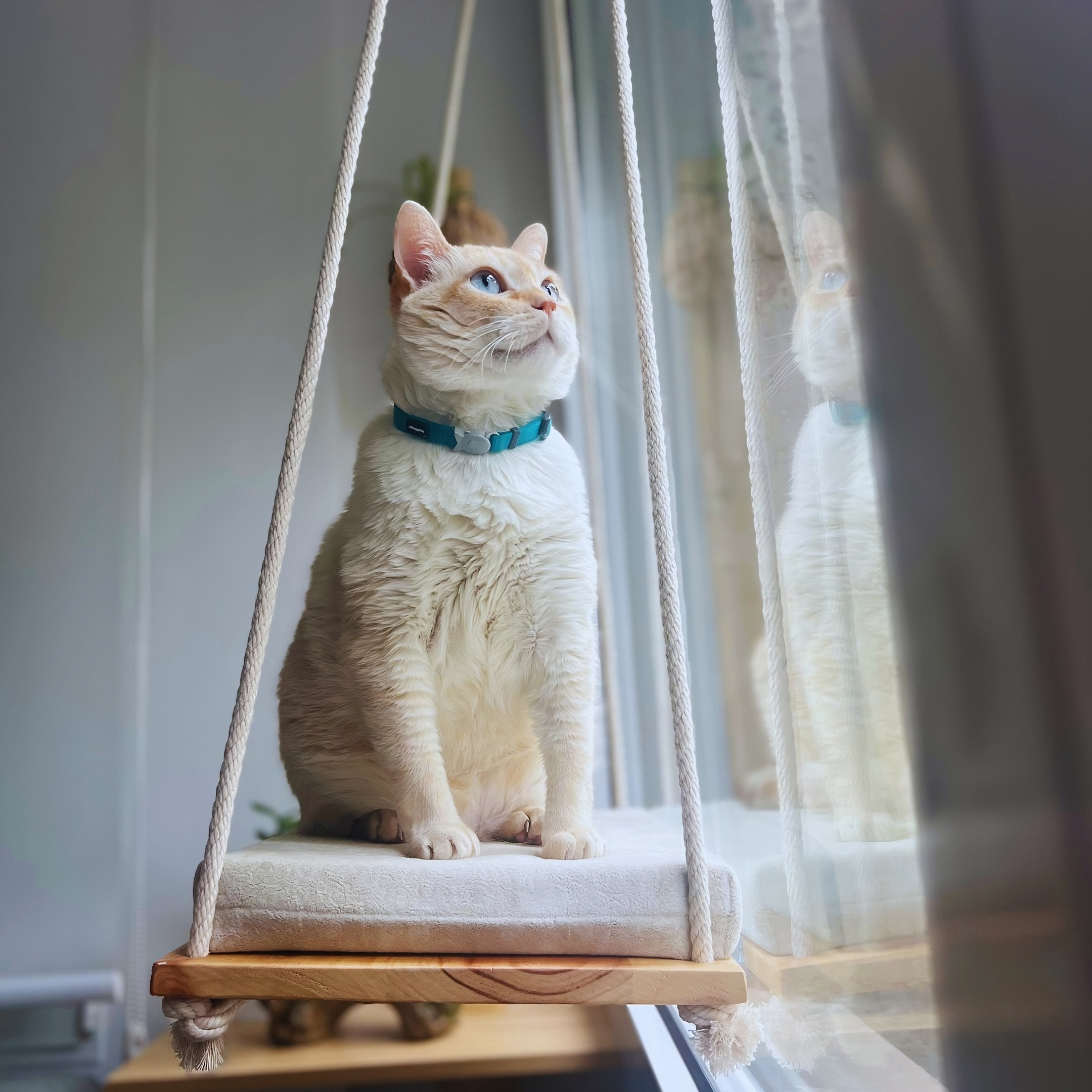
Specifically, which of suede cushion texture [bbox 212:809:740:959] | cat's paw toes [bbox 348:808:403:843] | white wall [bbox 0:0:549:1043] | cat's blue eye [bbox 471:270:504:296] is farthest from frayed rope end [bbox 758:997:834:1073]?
white wall [bbox 0:0:549:1043]

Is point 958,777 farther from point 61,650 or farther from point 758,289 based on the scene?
point 61,650

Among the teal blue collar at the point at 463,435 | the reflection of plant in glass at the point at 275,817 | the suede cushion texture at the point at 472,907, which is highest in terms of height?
the teal blue collar at the point at 463,435

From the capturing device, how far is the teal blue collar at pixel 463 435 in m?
0.73

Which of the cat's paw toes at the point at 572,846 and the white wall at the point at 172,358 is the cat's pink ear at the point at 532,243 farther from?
the white wall at the point at 172,358

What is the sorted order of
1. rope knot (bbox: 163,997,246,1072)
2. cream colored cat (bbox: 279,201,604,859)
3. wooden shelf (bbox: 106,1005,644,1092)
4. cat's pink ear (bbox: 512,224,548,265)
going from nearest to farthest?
rope knot (bbox: 163,997,246,1072)
cream colored cat (bbox: 279,201,604,859)
cat's pink ear (bbox: 512,224,548,265)
wooden shelf (bbox: 106,1005,644,1092)

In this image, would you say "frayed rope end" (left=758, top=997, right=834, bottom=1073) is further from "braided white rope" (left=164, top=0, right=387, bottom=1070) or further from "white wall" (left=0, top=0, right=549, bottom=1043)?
"white wall" (left=0, top=0, right=549, bottom=1043)

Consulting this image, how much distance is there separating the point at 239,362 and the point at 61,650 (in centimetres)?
81

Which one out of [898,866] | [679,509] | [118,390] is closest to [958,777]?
[898,866]

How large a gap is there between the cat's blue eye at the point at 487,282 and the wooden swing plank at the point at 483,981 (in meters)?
0.55

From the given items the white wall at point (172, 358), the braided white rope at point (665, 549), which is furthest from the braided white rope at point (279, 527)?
the white wall at point (172, 358)

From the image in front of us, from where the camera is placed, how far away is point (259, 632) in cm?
62

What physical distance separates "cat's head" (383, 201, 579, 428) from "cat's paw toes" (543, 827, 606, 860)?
346mm

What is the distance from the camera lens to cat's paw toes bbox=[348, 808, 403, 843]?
2.44 feet

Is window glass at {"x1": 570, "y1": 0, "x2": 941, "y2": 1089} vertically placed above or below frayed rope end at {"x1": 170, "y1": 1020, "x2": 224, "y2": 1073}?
above
